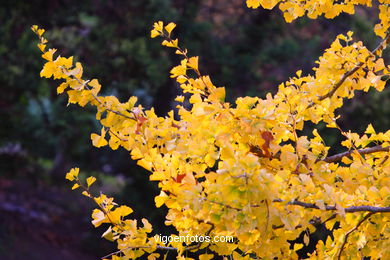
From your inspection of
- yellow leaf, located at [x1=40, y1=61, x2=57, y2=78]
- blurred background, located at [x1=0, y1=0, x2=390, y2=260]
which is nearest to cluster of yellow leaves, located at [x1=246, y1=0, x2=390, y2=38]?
yellow leaf, located at [x1=40, y1=61, x2=57, y2=78]

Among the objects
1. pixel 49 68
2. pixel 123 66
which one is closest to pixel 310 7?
pixel 49 68

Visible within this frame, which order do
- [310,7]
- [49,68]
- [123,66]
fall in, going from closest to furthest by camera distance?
[49,68] → [310,7] → [123,66]

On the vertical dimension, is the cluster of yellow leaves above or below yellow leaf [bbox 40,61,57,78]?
above

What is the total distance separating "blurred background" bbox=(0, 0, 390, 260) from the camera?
6910mm

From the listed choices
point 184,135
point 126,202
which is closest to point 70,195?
point 126,202

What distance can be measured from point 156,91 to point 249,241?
658 centimetres

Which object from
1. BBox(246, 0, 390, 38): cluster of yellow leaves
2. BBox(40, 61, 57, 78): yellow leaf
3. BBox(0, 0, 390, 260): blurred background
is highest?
BBox(0, 0, 390, 260): blurred background

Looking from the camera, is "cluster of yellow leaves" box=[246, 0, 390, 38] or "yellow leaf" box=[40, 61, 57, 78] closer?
"yellow leaf" box=[40, 61, 57, 78]

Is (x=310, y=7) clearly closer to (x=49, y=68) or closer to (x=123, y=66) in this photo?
(x=49, y=68)

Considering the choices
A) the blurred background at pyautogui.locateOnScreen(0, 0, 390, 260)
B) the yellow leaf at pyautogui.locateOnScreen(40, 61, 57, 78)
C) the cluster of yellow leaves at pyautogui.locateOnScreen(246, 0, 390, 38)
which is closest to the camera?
the yellow leaf at pyautogui.locateOnScreen(40, 61, 57, 78)

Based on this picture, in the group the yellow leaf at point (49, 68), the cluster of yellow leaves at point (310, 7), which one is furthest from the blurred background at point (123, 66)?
the yellow leaf at point (49, 68)

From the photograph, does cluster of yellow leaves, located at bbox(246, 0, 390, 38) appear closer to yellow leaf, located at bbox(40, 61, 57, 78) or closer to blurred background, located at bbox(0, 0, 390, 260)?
yellow leaf, located at bbox(40, 61, 57, 78)

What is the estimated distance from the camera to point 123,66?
7.25 meters

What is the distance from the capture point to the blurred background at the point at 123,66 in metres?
6.91
